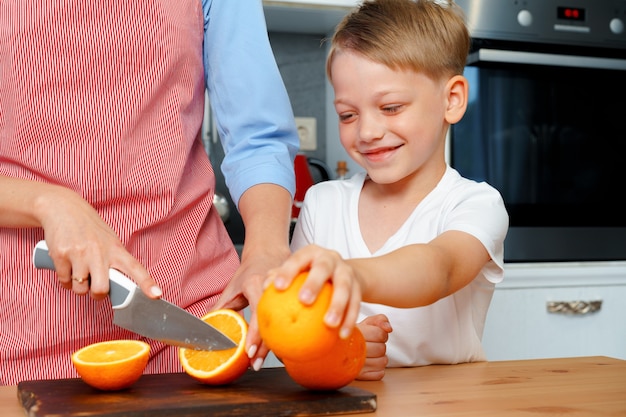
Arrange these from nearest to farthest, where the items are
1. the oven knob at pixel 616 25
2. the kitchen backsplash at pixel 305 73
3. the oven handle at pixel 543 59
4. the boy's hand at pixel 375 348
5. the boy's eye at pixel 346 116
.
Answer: the boy's hand at pixel 375 348 → the boy's eye at pixel 346 116 → the oven handle at pixel 543 59 → the oven knob at pixel 616 25 → the kitchen backsplash at pixel 305 73

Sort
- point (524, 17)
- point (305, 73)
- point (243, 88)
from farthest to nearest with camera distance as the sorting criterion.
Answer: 1. point (305, 73)
2. point (524, 17)
3. point (243, 88)

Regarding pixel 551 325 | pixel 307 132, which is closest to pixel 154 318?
pixel 551 325

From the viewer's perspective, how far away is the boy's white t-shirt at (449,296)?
1182mm

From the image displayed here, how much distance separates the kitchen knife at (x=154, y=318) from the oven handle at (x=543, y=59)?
4.79 feet

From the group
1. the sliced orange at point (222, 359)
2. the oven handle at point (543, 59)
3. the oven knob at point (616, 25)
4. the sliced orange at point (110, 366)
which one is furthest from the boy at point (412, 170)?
the oven knob at point (616, 25)

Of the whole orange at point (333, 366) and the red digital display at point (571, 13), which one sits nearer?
the whole orange at point (333, 366)

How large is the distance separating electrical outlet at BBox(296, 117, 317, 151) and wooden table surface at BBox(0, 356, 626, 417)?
165 centimetres

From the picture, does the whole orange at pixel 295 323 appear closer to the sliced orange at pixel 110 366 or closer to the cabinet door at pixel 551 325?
the sliced orange at pixel 110 366

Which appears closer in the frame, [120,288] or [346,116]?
[120,288]

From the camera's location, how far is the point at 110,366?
79 cm

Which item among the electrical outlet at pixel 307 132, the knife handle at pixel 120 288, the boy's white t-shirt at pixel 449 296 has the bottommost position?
the electrical outlet at pixel 307 132

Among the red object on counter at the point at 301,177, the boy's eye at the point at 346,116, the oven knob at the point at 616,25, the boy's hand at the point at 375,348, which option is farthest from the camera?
the red object on counter at the point at 301,177

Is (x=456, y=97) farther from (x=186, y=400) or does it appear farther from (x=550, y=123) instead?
(x=550, y=123)

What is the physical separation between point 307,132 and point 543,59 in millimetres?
820
